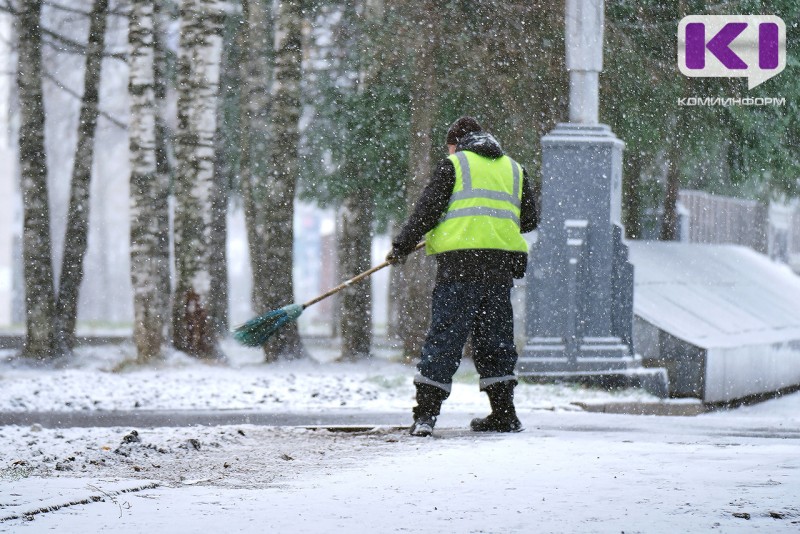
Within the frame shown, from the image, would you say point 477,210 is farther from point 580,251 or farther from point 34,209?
point 34,209

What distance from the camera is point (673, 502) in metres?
5.43

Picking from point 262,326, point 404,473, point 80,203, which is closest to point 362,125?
point 80,203

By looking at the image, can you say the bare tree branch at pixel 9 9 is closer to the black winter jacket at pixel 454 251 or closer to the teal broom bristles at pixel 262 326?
the teal broom bristles at pixel 262 326

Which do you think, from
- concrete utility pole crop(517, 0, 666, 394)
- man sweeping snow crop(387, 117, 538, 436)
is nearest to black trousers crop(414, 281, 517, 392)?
man sweeping snow crop(387, 117, 538, 436)

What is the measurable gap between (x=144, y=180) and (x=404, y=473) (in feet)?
34.0

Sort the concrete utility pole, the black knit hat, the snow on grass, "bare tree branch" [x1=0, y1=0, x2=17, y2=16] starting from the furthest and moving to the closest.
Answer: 1. "bare tree branch" [x1=0, y1=0, x2=17, y2=16]
2. the concrete utility pole
3. the snow on grass
4. the black knit hat

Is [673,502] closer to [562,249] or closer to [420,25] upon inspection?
[562,249]

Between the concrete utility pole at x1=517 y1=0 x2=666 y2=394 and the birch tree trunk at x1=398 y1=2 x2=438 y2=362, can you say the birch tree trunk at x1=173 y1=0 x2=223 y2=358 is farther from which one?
the concrete utility pole at x1=517 y1=0 x2=666 y2=394

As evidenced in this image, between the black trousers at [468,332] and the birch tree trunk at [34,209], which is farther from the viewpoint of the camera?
the birch tree trunk at [34,209]

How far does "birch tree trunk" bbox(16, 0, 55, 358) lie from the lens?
17.0 metres

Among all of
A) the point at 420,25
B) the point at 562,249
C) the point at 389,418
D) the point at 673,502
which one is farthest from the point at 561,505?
the point at 420,25

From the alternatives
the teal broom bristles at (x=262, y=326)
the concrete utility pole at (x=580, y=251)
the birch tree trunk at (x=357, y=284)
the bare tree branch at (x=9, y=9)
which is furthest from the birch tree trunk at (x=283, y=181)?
the teal broom bristles at (x=262, y=326)

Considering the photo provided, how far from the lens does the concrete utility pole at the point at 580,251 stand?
478 inches

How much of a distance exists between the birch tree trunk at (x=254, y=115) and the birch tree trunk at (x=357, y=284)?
4.29ft
